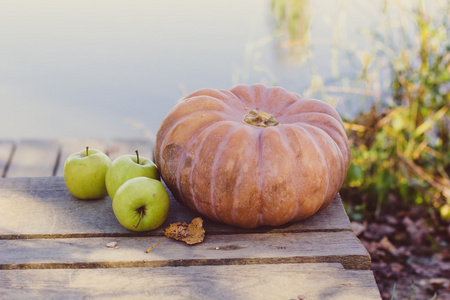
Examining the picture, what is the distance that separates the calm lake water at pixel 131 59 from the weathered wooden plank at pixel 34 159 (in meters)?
1.73

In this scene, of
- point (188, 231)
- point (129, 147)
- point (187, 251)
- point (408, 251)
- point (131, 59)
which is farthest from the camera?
point (131, 59)

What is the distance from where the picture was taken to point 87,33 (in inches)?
295

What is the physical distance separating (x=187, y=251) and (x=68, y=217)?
1.72 ft

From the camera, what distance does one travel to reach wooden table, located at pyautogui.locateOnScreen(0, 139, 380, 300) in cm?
142

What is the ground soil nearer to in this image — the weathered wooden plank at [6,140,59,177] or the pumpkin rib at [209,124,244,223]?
the pumpkin rib at [209,124,244,223]

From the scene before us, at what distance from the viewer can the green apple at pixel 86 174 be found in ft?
6.21

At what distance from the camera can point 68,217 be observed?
1819 millimetres

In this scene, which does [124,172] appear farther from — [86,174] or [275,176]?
[275,176]

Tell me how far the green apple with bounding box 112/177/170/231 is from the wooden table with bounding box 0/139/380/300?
0.05m

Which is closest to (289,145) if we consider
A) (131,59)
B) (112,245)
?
(112,245)

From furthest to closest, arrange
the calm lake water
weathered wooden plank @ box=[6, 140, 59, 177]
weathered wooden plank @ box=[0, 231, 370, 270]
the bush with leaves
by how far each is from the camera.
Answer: the calm lake water
the bush with leaves
weathered wooden plank @ box=[6, 140, 59, 177]
weathered wooden plank @ box=[0, 231, 370, 270]

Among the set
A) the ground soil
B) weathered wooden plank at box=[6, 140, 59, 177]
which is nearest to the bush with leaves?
the ground soil

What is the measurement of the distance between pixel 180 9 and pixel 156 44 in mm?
1671

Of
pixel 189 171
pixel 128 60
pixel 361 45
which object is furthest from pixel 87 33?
pixel 189 171
